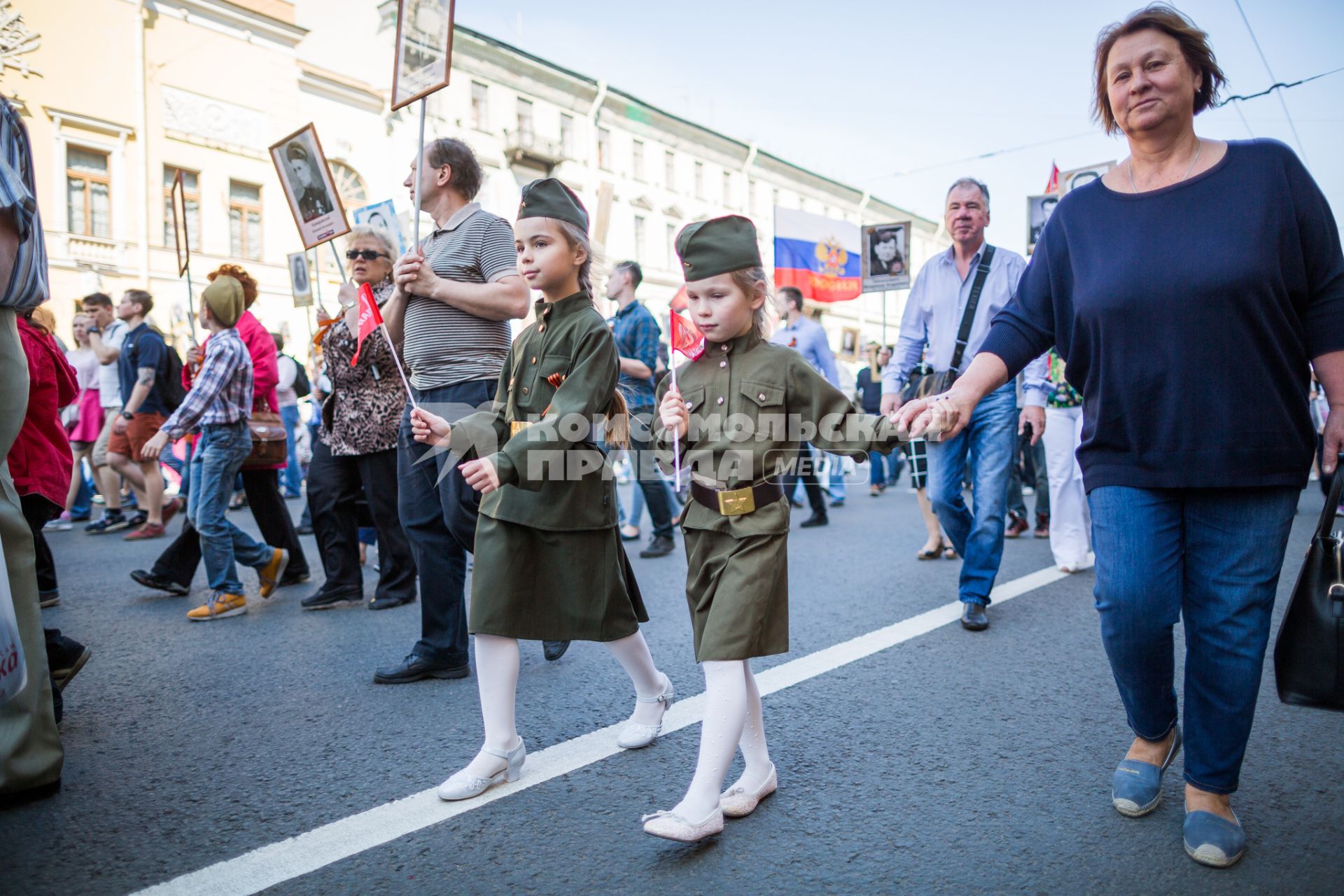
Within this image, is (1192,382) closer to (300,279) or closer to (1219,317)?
(1219,317)

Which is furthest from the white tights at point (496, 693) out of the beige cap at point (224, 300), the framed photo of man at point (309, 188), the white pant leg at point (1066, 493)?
the white pant leg at point (1066, 493)

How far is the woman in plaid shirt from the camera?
487 cm

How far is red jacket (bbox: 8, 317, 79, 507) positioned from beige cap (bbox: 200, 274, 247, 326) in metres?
1.76

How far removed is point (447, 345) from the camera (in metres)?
3.47

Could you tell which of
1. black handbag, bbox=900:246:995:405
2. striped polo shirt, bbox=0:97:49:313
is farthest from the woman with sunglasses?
black handbag, bbox=900:246:995:405

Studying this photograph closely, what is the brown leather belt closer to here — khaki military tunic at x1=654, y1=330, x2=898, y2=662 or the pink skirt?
khaki military tunic at x1=654, y1=330, x2=898, y2=662

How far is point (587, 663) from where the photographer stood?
3.77 metres

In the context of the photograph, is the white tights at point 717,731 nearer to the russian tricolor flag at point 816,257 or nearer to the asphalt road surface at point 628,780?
the asphalt road surface at point 628,780

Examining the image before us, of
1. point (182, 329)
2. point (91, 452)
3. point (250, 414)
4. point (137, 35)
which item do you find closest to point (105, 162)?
point (137, 35)

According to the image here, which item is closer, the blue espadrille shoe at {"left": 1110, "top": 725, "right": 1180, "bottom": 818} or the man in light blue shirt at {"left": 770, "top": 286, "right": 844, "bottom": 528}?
the blue espadrille shoe at {"left": 1110, "top": 725, "right": 1180, "bottom": 818}

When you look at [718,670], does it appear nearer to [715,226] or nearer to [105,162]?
[715,226]

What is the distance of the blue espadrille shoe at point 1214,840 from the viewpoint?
6.62 ft

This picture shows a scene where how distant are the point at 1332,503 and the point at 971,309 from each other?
272 cm

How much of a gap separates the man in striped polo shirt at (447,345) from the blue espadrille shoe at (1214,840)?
2383 mm
